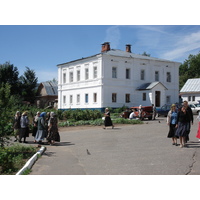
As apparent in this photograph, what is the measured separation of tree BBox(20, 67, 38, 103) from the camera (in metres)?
58.2

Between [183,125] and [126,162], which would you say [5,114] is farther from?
[183,125]

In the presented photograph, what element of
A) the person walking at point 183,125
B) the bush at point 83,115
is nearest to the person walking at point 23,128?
the person walking at point 183,125

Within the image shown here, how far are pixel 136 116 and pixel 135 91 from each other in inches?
655

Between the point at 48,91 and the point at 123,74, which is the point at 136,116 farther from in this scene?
the point at 48,91

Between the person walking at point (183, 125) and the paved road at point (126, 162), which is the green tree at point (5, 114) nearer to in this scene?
the paved road at point (126, 162)

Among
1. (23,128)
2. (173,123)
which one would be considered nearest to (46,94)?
(23,128)

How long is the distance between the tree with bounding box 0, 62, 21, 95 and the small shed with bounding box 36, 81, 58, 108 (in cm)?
664

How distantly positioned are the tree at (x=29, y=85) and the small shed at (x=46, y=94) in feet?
9.28

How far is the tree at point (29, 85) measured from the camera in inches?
2293

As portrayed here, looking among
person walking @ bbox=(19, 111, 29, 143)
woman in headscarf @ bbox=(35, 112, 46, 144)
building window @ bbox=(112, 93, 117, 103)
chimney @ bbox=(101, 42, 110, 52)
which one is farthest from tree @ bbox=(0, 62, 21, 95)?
woman in headscarf @ bbox=(35, 112, 46, 144)

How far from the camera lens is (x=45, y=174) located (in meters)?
8.03

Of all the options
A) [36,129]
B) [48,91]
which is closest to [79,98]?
[48,91]

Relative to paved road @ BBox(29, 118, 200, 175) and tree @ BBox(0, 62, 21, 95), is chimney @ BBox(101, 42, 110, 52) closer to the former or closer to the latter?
tree @ BBox(0, 62, 21, 95)

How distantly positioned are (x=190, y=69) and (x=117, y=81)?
47802 mm
